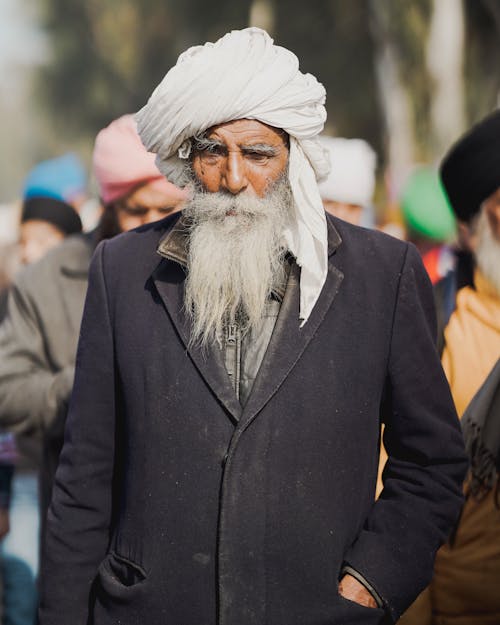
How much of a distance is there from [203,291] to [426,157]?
17.6 metres

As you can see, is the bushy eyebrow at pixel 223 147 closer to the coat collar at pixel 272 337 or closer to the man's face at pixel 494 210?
the coat collar at pixel 272 337

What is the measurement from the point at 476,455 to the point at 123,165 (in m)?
1.77

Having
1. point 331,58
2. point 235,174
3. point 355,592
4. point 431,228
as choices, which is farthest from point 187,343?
point 331,58

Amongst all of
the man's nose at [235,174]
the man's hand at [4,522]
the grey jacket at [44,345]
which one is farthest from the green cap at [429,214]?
the man's nose at [235,174]

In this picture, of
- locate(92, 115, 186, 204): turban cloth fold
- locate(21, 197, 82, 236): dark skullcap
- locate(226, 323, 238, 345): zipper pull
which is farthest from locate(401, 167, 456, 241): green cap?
locate(226, 323, 238, 345): zipper pull

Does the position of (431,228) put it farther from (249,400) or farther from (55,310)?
(249,400)

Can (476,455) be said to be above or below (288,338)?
below

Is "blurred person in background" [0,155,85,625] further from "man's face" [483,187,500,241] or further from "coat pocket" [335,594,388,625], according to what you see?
"coat pocket" [335,594,388,625]

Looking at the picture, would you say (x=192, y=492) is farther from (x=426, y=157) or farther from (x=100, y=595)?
(x=426, y=157)

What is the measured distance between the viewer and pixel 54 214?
7.20 m

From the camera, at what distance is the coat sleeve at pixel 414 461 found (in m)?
2.96

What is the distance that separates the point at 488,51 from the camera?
20500 millimetres

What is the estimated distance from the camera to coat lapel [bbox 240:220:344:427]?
2869 millimetres

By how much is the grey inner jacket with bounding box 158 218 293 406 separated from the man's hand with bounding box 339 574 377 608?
0.48 m
